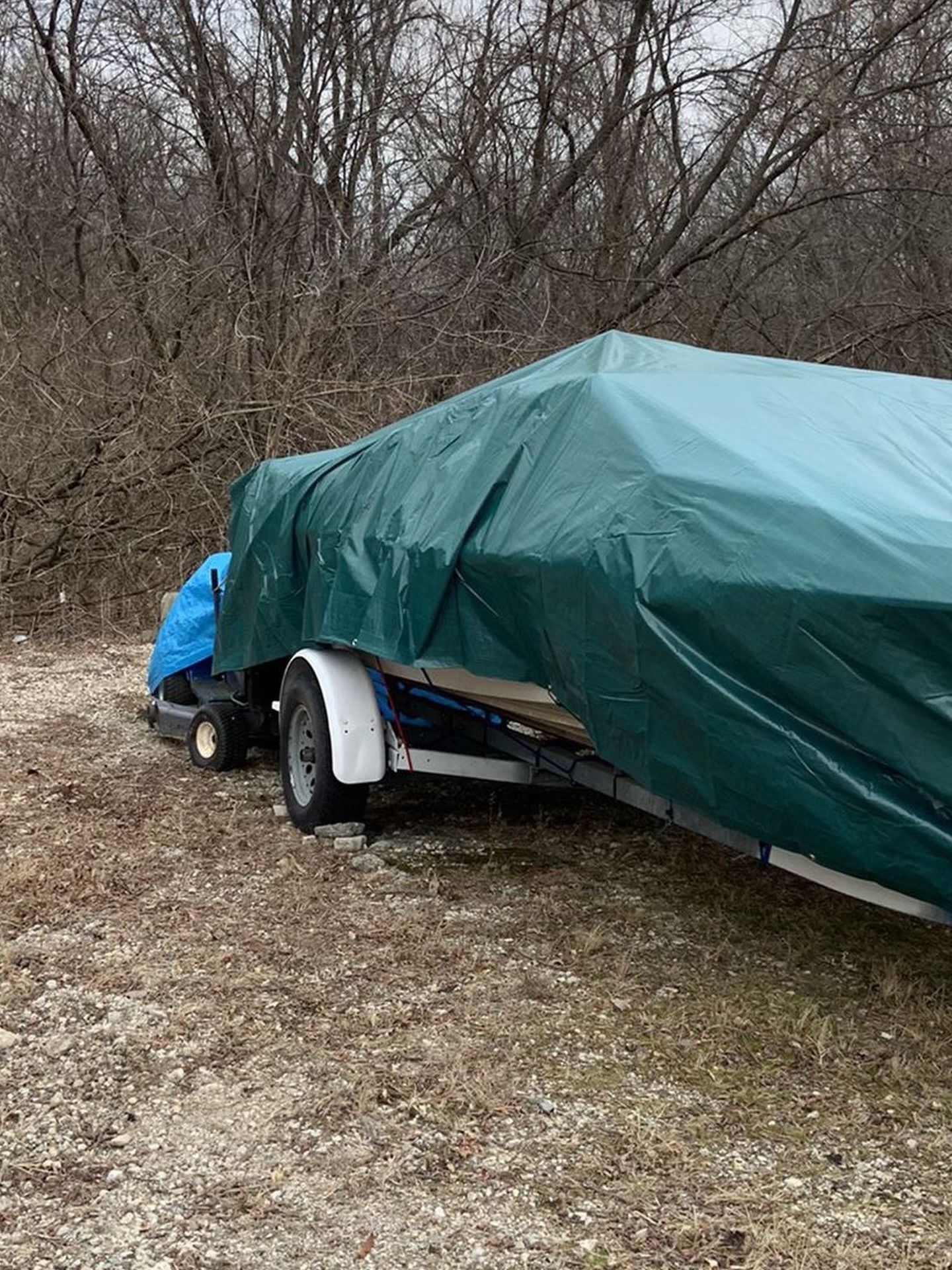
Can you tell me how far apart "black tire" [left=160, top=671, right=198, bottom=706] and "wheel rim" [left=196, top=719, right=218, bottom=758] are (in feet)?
2.24

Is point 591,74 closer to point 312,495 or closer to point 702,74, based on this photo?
point 702,74

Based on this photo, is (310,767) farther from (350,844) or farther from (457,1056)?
(457,1056)

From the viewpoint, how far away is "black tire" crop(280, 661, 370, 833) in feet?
19.0

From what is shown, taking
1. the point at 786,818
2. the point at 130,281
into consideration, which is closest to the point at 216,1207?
the point at 786,818

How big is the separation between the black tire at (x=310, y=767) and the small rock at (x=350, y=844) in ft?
0.48

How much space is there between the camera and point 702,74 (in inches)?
633

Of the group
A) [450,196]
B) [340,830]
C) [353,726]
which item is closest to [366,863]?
[340,830]

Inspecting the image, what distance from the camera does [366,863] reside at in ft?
18.2

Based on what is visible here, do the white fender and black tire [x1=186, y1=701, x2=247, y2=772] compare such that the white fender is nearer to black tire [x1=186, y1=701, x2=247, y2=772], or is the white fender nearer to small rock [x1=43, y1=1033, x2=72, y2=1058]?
black tire [x1=186, y1=701, x2=247, y2=772]

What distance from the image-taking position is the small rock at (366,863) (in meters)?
5.52

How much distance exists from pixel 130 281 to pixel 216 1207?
44.0 feet

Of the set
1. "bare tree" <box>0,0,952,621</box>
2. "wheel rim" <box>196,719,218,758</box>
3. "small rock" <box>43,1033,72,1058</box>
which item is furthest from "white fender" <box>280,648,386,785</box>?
"bare tree" <box>0,0,952,621</box>

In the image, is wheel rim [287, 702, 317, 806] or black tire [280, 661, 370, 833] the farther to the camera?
wheel rim [287, 702, 317, 806]

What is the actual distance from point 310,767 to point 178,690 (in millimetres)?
2339
